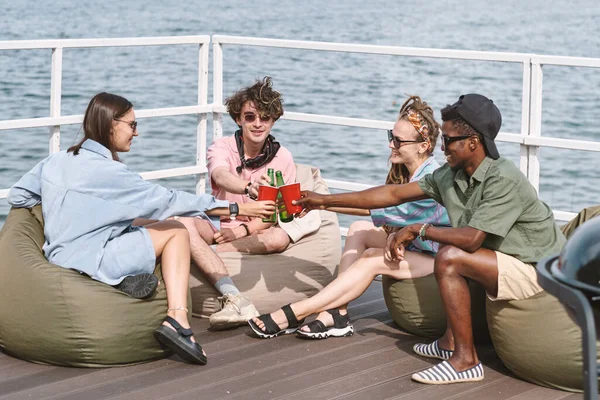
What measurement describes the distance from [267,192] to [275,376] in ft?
2.67

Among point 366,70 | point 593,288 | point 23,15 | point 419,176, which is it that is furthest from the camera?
point 23,15

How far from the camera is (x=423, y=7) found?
32.2m

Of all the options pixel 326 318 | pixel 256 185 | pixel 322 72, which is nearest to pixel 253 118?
pixel 256 185

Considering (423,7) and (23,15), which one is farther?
(423,7)

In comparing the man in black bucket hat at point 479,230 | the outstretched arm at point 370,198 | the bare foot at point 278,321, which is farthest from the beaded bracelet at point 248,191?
the man in black bucket hat at point 479,230

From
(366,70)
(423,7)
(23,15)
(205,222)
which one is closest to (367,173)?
(366,70)

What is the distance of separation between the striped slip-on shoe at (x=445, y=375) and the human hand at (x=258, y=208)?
92 centimetres

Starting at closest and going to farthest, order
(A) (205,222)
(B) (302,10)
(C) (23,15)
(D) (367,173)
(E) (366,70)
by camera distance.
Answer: (A) (205,222)
(D) (367,173)
(E) (366,70)
(C) (23,15)
(B) (302,10)

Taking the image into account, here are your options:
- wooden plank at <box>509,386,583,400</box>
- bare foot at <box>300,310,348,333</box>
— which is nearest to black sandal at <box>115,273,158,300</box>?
bare foot at <box>300,310,348,333</box>

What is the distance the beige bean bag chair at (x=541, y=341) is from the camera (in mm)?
3662

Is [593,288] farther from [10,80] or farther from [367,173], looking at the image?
[10,80]

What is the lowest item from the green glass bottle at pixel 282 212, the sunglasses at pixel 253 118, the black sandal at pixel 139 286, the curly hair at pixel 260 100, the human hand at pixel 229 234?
the black sandal at pixel 139 286

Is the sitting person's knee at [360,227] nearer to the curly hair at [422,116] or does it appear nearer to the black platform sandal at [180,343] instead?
the curly hair at [422,116]

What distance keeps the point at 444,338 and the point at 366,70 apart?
18.2m
